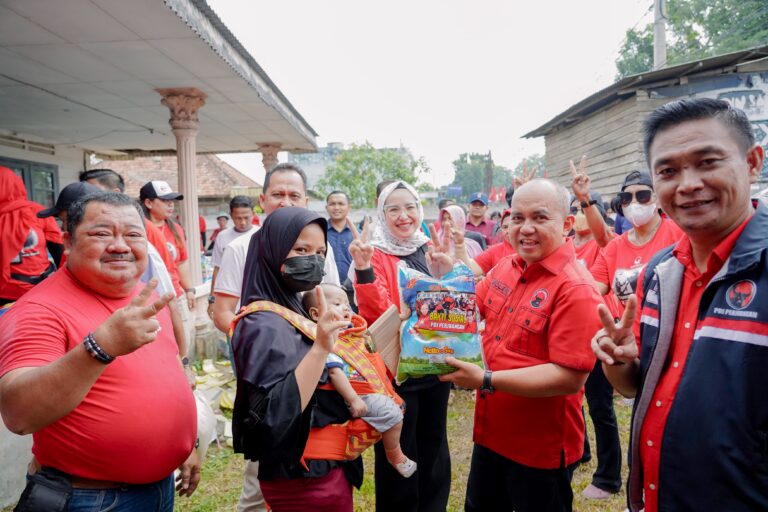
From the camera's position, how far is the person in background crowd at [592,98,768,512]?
1.32 m

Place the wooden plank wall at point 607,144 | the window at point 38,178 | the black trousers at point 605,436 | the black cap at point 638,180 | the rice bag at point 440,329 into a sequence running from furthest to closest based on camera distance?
the wooden plank wall at point 607,144
the window at point 38,178
the black cap at point 638,180
the black trousers at point 605,436
the rice bag at point 440,329

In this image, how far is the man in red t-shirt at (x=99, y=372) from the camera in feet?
4.80

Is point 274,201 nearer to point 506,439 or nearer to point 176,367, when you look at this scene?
point 176,367

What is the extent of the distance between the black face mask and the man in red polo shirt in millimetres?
842

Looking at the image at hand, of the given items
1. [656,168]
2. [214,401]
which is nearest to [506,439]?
[656,168]

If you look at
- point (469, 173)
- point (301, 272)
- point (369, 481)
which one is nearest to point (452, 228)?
point (301, 272)

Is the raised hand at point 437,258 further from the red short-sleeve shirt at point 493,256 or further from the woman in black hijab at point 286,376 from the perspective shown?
the red short-sleeve shirt at point 493,256

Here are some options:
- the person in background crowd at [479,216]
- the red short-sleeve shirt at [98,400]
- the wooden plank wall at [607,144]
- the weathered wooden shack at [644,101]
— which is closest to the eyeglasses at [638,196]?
the person in background crowd at [479,216]

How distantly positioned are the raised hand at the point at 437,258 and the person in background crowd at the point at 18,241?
3147mm

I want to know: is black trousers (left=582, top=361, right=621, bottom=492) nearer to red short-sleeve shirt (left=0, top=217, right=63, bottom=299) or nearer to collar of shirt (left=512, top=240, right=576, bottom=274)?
collar of shirt (left=512, top=240, right=576, bottom=274)

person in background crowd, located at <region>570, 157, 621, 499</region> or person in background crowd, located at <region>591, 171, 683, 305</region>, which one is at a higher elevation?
person in background crowd, located at <region>591, 171, 683, 305</region>

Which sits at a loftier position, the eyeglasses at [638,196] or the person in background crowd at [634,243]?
the eyeglasses at [638,196]

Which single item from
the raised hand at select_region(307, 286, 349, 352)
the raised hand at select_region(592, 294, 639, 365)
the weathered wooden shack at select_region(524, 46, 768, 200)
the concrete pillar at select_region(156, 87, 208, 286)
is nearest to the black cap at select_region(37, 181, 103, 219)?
the raised hand at select_region(307, 286, 349, 352)

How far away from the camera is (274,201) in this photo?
3404mm
